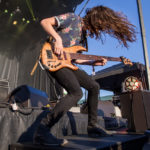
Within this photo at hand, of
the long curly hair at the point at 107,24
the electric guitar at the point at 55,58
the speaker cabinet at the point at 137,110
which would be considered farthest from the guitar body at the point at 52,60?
the speaker cabinet at the point at 137,110

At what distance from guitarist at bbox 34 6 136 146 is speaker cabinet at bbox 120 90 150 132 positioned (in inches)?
48.8

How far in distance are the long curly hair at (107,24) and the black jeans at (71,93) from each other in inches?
25.9

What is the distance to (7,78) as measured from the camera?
905cm

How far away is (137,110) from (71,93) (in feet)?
6.68

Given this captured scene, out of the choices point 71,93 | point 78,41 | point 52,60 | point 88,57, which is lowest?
point 71,93

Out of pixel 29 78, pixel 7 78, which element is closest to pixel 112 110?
pixel 29 78

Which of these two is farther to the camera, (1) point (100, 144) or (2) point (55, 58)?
(2) point (55, 58)

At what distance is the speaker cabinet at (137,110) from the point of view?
2.98 m

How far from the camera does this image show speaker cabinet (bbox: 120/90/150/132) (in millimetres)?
2984

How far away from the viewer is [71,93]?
166 cm

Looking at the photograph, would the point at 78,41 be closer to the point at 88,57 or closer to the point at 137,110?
the point at 88,57

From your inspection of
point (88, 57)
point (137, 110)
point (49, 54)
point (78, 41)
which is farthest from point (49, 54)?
point (137, 110)

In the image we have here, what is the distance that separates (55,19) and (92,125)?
1381mm

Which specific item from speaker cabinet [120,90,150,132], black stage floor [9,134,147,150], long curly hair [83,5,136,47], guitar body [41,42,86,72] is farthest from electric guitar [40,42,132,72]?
speaker cabinet [120,90,150,132]
